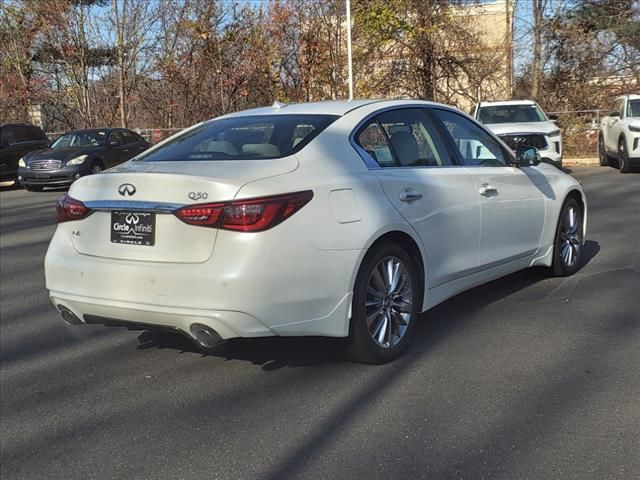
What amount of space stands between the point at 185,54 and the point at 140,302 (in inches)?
956

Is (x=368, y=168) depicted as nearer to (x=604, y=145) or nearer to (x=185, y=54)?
(x=604, y=145)

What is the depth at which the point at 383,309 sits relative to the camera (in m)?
4.38

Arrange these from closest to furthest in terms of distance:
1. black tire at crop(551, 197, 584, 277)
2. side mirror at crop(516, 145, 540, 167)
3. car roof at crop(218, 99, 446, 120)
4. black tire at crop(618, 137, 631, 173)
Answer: car roof at crop(218, 99, 446, 120) < side mirror at crop(516, 145, 540, 167) < black tire at crop(551, 197, 584, 277) < black tire at crop(618, 137, 631, 173)

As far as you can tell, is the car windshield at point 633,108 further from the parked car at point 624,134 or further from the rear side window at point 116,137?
the rear side window at point 116,137

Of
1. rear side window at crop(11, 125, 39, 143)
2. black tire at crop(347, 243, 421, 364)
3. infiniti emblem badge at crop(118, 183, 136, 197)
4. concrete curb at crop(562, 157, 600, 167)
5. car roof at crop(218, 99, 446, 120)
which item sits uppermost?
rear side window at crop(11, 125, 39, 143)

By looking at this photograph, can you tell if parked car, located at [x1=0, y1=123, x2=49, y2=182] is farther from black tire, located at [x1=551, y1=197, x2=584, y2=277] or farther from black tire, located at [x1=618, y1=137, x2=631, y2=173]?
black tire, located at [x1=551, y1=197, x2=584, y2=277]

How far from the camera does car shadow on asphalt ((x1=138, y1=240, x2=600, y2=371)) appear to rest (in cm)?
457

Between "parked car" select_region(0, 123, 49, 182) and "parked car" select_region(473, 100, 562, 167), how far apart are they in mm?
12116

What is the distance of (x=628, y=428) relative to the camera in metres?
3.43

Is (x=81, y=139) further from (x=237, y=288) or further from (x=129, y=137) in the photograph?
(x=237, y=288)

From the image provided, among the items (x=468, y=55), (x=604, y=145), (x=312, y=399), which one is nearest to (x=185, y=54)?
(x=468, y=55)

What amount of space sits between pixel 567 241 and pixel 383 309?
280cm

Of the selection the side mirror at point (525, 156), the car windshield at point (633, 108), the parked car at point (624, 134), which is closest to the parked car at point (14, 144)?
the parked car at point (624, 134)

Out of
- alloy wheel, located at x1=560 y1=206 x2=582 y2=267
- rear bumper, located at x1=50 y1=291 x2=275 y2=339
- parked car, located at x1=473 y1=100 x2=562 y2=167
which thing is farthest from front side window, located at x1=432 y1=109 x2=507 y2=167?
parked car, located at x1=473 y1=100 x2=562 y2=167
